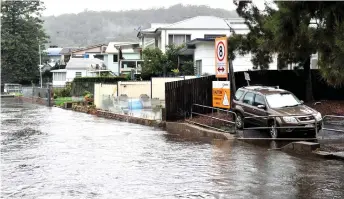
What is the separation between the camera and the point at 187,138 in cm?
1638

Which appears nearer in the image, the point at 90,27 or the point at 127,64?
the point at 127,64

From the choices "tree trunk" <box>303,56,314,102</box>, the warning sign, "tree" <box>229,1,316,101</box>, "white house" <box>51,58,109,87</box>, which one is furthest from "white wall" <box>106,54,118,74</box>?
the warning sign

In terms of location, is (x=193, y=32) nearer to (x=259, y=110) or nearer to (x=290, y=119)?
(x=259, y=110)

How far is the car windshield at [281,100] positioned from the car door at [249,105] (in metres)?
0.79

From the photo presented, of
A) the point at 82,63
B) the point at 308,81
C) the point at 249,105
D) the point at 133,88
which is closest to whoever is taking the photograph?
the point at 249,105

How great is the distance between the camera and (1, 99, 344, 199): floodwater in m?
7.91

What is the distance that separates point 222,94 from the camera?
55.8 feet

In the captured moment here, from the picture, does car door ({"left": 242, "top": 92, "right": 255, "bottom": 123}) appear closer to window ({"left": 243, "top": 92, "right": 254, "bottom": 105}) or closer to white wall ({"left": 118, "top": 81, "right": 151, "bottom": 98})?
window ({"left": 243, "top": 92, "right": 254, "bottom": 105})

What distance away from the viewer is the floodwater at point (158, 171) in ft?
26.0

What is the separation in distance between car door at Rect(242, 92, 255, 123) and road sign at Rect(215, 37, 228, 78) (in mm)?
1228

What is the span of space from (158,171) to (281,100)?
25.1ft

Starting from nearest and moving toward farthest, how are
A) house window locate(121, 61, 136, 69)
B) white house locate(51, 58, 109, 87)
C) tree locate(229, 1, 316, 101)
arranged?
1. tree locate(229, 1, 316, 101)
2. house window locate(121, 61, 136, 69)
3. white house locate(51, 58, 109, 87)

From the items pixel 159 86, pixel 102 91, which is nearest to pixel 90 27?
pixel 102 91

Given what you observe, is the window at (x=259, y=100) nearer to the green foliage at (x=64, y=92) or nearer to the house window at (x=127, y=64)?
the green foliage at (x=64, y=92)
